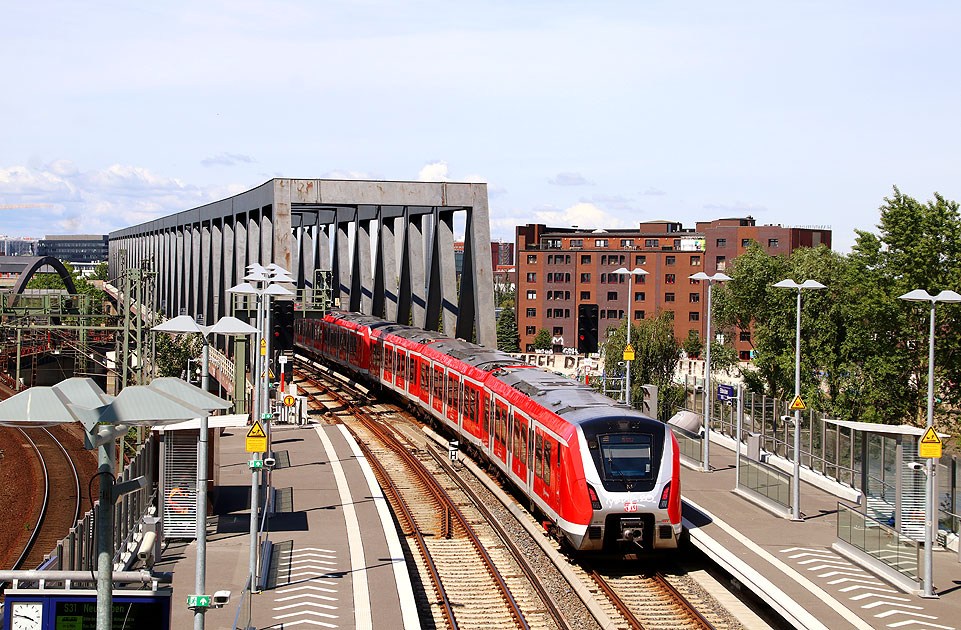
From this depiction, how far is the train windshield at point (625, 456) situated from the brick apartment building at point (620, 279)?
75408mm

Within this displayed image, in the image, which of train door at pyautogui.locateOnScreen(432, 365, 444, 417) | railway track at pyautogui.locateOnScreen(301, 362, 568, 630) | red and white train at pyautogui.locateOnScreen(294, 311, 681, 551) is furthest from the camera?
train door at pyautogui.locateOnScreen(432, 365, 444, 417)

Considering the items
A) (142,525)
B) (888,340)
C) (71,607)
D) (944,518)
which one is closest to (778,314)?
(888,340)

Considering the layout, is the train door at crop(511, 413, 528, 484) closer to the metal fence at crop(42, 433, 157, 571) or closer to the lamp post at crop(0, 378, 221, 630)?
the metal fence at crop(42, 433, 157, 571)

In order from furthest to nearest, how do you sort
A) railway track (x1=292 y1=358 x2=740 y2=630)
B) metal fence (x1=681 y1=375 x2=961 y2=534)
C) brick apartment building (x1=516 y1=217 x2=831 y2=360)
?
brick apartment building (x1=516 y1=217 x2=831 y2=360), metal fence (x1=681 y1=375 x2=961 y2=534), railway track (x1=292 y1=358 x2=740 y2=630)

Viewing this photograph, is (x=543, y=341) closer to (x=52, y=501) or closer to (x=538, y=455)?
(x=52, y=501)

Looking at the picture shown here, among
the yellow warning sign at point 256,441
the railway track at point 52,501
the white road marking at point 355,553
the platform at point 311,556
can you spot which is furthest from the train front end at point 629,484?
the railway track at point 52,501

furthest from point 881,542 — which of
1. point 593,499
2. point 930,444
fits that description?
point 593,499

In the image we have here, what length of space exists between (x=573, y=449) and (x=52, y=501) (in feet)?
55.6

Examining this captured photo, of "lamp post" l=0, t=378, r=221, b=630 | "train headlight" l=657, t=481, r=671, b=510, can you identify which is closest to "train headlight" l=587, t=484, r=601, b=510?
"train headlight" l=657, t=481, r=671, b=510

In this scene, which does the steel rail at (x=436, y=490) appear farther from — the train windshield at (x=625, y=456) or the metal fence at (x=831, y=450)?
the metal fence at (x=831, y=450)

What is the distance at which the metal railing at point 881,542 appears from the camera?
15.0m

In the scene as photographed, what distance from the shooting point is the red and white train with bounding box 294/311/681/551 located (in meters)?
16.0

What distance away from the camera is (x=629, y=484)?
16047 mm

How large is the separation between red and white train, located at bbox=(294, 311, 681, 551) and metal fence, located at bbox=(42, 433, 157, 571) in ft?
22.6
